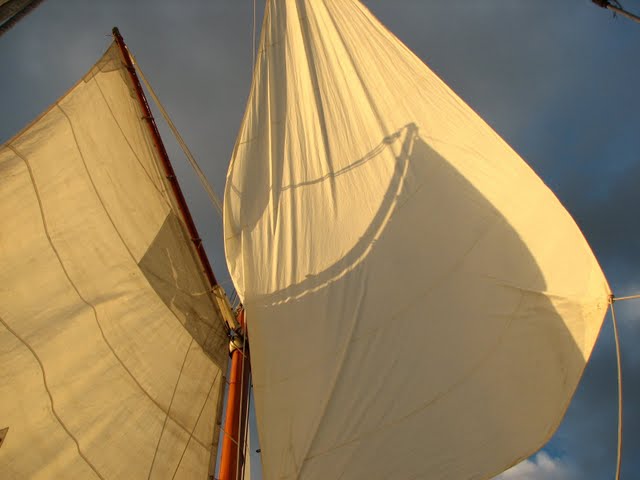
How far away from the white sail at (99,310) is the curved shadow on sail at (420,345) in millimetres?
2306

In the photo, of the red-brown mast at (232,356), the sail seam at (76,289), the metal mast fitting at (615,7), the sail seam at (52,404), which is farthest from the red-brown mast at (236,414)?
the metal mast fitting at (615,7)

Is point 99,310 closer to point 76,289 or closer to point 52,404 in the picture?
point 76,289

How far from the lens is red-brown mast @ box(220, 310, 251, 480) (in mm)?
6359

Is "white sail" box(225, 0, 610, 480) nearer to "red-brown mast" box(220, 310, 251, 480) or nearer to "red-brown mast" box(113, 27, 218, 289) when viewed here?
"red-brown mast" box(220, 310, 251, 480)

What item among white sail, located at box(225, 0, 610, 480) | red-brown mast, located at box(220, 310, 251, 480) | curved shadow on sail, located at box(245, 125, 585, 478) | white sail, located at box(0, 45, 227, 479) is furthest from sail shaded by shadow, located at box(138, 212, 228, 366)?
curved shadow on sail, located at box(245, 125, 585, 478)

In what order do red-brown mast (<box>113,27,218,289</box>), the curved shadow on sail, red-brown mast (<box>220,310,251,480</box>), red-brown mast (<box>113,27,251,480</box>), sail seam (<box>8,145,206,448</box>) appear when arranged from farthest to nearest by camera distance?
red-brown mast (<box>113,27,218,289</box>)
red-brown mast (<box>113,27,251,480</box>)
red-brown mast (<box>220,310,251,480</box>)
sail seam (<box>8,145,206,448</box>)
the curved shadow on sail

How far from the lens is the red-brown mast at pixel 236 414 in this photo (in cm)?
636

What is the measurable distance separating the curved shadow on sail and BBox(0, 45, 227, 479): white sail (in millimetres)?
2306

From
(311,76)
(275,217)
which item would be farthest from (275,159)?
(311,76)

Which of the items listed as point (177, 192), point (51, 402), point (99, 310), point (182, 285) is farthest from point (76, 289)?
point (177, 192)

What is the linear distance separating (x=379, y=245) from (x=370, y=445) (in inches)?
84.2

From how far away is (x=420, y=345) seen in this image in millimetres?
4527

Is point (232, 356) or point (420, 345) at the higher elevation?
point (232, 356)

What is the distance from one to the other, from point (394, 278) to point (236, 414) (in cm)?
360
